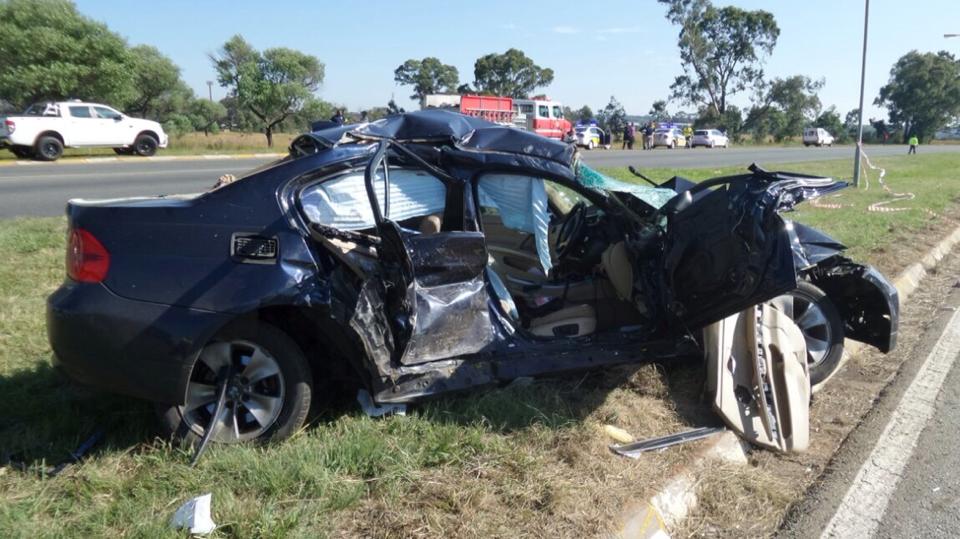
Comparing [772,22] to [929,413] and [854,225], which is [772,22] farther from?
[929,413]

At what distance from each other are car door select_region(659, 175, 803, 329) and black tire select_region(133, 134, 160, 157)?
23.6 metres

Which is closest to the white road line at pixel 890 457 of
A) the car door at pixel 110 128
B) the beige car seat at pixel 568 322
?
the beige car seat at pixel 568 322

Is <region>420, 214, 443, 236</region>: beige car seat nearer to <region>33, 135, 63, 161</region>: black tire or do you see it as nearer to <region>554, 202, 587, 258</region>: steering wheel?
<region>554, 202, 587, 258</region>: steering wheel

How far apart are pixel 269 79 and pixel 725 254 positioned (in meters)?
41.2

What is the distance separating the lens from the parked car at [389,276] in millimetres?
3236

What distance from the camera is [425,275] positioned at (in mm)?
3549

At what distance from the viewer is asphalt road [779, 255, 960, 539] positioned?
320 centimetres

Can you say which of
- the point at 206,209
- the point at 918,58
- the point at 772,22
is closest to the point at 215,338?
the point at 206,209

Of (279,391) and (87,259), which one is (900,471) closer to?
(279,391)

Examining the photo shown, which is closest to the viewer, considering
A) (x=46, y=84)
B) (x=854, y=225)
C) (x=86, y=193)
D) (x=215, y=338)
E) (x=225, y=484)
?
(x=225, y=484)

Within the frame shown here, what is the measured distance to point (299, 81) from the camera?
42.6 meters

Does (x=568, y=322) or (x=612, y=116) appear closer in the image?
(x=568, y=322)

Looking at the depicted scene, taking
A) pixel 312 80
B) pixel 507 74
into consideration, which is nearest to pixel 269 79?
pixel 312 80

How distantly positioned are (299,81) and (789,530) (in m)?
42.9
